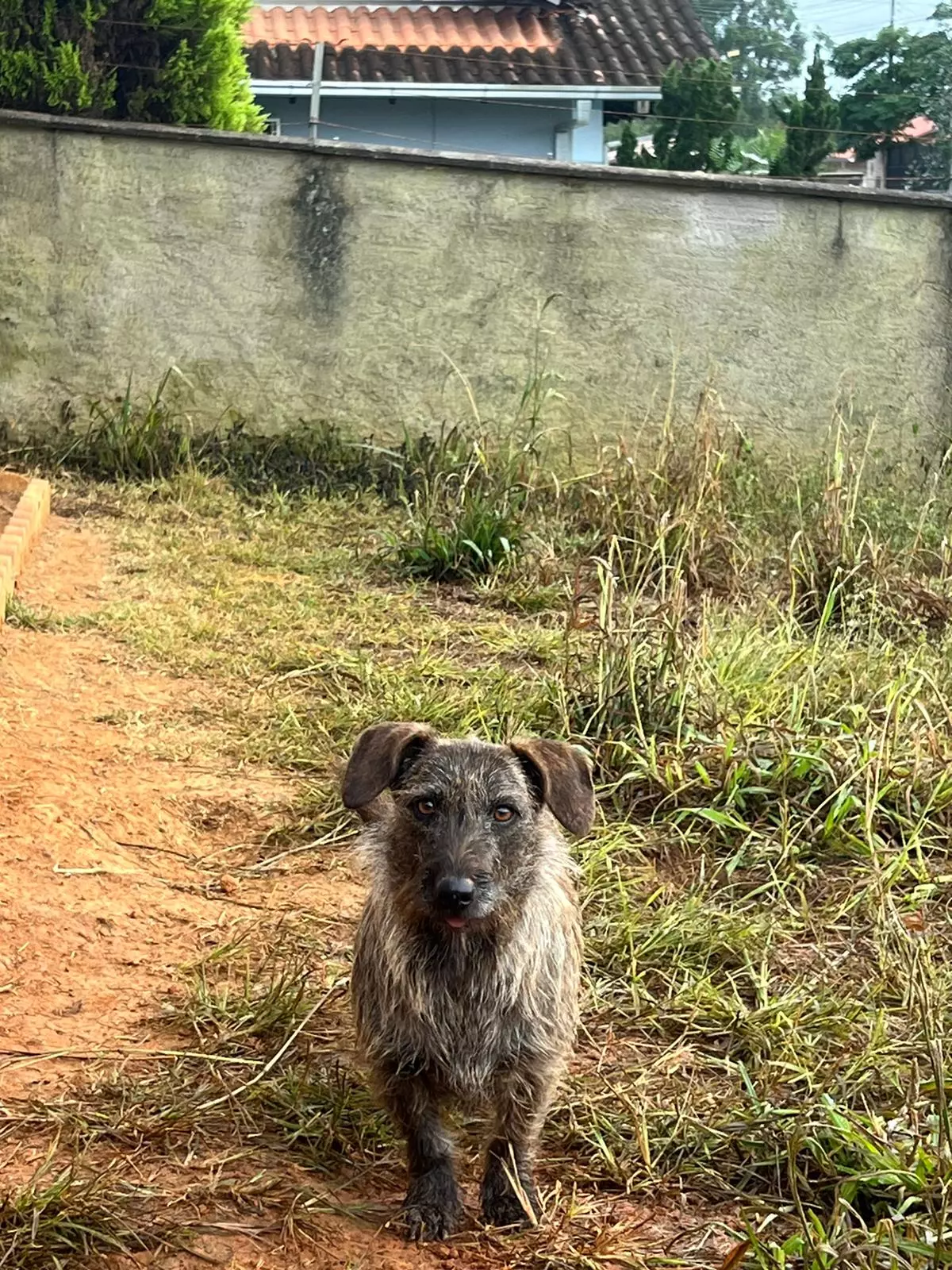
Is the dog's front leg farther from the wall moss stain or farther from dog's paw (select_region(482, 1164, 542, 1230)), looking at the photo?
the wall moss stain

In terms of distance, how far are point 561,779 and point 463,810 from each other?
0.86 ft

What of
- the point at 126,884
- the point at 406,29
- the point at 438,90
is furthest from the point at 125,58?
the point at 406,29

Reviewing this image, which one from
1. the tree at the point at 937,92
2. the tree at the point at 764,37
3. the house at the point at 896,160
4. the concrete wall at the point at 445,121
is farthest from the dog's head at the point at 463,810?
the tree at the point at 764,37

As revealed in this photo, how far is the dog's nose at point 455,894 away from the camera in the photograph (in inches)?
116

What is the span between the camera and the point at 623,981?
400 centimetres

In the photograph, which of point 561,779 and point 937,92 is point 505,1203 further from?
point 937,92

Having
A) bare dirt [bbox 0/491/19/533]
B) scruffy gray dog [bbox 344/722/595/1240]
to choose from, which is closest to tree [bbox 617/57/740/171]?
bare dirt [bbox 0/491/19/533]

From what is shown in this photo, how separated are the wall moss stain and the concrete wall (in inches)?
331

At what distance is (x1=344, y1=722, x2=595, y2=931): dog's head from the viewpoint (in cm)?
300

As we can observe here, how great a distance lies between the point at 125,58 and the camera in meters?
10.3

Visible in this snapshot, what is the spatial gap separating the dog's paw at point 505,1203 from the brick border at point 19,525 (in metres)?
3.87

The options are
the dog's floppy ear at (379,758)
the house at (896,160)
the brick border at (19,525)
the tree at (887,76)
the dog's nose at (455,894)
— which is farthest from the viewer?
the tree at (887,76)

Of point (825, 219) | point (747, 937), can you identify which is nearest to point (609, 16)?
point (825, 219)

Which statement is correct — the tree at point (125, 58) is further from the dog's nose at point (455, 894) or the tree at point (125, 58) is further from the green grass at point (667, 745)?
the dog's nose at point (455, 894)
